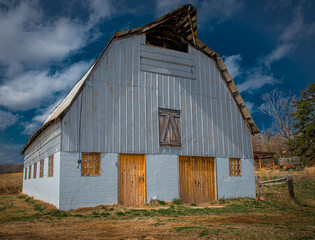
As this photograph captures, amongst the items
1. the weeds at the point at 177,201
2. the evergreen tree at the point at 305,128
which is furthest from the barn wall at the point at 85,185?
the evergreen tree at the point at 305,128

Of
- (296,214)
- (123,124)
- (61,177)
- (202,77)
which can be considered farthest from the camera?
(202,77)

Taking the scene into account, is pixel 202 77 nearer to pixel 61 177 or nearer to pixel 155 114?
pixel 155 114

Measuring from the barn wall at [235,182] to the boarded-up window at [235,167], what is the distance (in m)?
0.18

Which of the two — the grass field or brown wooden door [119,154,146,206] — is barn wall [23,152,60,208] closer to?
the grass field

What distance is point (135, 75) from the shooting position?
Result: 13.7 m

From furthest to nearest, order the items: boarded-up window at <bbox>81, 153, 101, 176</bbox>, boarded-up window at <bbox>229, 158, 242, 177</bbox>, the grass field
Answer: boarded-up window at <bbox>229, 158, 242, 177</bbox>, boarded-up window at <bbox>81, 153, 101, 176</bbox>, the grass field

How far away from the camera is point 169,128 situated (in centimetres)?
1410

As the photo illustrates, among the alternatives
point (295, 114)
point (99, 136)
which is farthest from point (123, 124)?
Answer: point (295, 114)

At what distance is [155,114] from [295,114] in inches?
1234

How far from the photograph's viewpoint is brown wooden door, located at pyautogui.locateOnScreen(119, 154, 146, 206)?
12.6 m

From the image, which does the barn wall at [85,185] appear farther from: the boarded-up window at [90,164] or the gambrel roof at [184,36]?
the gambrel roof at [184,36]

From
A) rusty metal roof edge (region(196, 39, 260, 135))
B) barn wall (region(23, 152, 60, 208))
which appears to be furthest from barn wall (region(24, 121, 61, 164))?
rusty metal roof edge (region(196, 39, 260, 135))

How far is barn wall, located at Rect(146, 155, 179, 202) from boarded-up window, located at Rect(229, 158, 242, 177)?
3.70 meters

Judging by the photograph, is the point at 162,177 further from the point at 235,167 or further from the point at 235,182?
the point at 235,167
